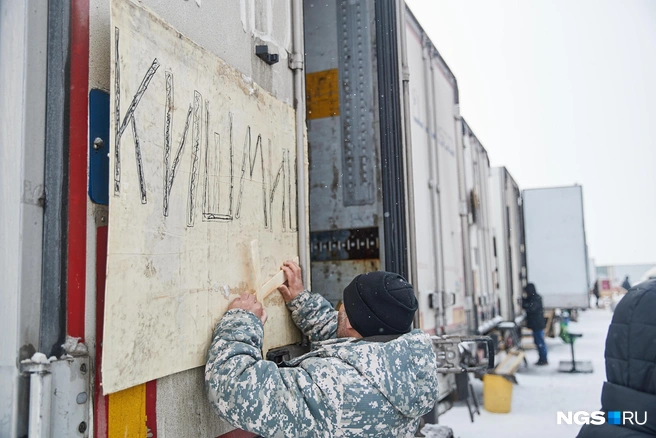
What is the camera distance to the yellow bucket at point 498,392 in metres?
5.82

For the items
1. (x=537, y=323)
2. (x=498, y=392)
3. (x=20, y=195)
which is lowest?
(x=498, y=392)

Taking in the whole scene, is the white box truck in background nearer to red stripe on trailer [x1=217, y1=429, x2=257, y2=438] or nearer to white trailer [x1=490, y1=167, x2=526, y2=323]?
white trailer [x1=490, y1=167, x2=526, y2=323]

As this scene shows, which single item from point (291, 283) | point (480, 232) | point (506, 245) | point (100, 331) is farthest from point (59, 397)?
point (506, 245)

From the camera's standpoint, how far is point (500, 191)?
365 inches

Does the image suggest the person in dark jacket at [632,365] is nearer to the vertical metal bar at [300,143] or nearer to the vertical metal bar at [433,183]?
the vertical metal bar at [300,143]

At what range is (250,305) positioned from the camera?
189cm

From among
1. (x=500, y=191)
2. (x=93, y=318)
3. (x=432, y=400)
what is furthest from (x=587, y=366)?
(x=93, y=318)

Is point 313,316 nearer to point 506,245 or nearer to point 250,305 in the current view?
point 250,305

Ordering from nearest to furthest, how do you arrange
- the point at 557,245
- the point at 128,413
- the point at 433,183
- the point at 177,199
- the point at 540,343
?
the point at 128,413
the point at 177,199
the point at 433,183
the point at 540,343
the point at 557,245

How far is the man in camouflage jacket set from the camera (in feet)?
5.18

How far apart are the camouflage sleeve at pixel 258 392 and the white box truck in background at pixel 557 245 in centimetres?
1023

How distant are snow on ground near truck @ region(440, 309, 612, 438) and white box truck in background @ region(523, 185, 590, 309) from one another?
5.18ft

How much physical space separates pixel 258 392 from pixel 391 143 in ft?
5.61

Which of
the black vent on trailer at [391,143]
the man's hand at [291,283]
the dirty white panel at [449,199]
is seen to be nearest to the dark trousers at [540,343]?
the dirty white panel at [449,199]
